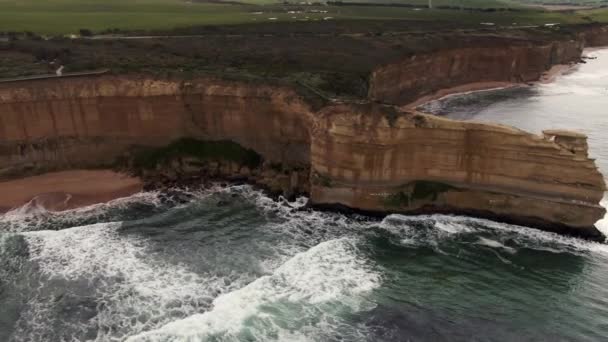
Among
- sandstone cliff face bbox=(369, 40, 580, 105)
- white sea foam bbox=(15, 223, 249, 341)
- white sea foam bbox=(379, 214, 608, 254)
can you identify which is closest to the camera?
white sea foam bbox=(15, 223, 249, 341)

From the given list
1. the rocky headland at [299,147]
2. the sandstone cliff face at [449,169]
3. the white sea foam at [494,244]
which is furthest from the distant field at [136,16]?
the white sea foam at [494,244]

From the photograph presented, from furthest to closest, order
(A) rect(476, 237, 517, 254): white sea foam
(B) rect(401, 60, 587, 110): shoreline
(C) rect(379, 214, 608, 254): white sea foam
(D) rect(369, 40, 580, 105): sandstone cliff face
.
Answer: (B) rect(401, 60, 587, 110): shoreline, (D) rect(369, 40, 580, 105): sandstone cliff face, (C) rect(379, 214, 608, 254): white sea foam, (A) rect(476, 237, 517, 254): white sea foam

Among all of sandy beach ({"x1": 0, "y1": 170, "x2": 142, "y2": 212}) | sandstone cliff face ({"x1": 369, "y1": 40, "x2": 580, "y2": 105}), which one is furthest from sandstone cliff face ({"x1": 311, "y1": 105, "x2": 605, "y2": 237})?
sandstone cliff face ({"x1": 369, "y1": 40, "x2": 580, "y2": 105})

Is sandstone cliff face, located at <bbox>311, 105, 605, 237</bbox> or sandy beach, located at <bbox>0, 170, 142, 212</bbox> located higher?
sandstone cliff face, located at <bbox>311, 105, 605, 237</bbox>

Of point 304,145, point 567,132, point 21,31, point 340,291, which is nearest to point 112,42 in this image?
point 21,31

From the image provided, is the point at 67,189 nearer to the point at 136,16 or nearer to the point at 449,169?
the point at 449,169

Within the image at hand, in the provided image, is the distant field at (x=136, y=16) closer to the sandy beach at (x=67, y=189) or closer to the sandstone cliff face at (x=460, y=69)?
the sandstone cliff face at (x=460, y=69)

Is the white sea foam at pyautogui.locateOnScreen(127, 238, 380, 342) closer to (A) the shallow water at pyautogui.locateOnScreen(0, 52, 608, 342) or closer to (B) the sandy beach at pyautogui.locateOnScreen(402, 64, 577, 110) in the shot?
(A) the shallow water at pyautogui.locateOnScreen(0, 52, 608, 342)
